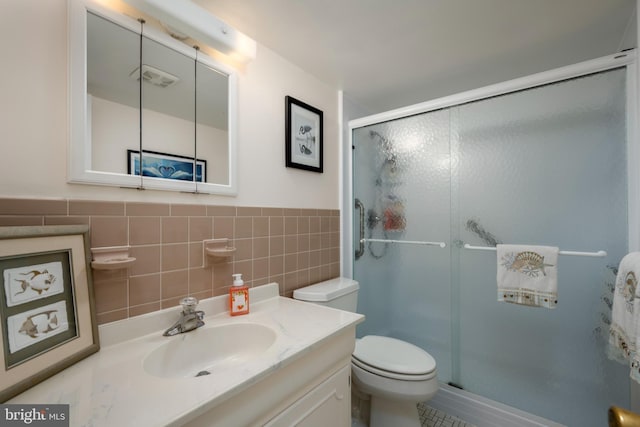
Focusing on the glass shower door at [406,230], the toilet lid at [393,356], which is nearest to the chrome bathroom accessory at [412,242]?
the glass shower door at [406,230]

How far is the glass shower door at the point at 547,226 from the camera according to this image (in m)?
1.29

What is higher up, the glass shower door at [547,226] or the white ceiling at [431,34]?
the white ceiling at [431,34]

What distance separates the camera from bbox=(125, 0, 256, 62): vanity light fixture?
3.08ft

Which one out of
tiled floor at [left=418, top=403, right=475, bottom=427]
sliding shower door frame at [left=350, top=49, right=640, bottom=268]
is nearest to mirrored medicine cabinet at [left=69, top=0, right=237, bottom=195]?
sliding shower door frame at [left=350, top=49, right=640, bottom=268]

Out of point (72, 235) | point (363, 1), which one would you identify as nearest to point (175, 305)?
point (72, 235)

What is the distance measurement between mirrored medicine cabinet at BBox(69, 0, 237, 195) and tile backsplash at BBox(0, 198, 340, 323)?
0.33 ft

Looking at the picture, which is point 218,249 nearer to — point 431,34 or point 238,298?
point 238,298

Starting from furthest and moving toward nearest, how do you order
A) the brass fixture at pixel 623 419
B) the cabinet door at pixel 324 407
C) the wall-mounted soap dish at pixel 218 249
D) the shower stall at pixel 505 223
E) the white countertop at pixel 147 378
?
the shower stall at pixel 505 223 < the wall-mounted soap dish at pixel 218 249 < the cabinet door at pixel 324 407 < the brass fixture at pixel 623 419 < the white countertop at pixel 147 378

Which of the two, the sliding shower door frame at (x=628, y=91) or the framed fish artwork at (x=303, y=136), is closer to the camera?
the sliding shower door frame at (x=628, y=91)

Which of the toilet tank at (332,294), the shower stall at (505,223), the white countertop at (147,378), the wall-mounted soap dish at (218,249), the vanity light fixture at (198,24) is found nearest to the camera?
the white countertop at (147,378)

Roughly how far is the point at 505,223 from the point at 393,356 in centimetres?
97

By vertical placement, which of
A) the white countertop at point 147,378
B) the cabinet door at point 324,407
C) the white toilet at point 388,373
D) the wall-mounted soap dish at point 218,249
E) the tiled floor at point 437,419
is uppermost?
the wall-mounted soap dish at point 218,249

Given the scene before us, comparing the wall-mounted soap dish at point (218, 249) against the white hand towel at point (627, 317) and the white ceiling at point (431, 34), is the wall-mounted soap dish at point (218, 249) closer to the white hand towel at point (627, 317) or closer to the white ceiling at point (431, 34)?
the white ceiling at point (431, 34)

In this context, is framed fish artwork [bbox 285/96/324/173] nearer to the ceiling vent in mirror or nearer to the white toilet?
the ceiling vent in mirror
